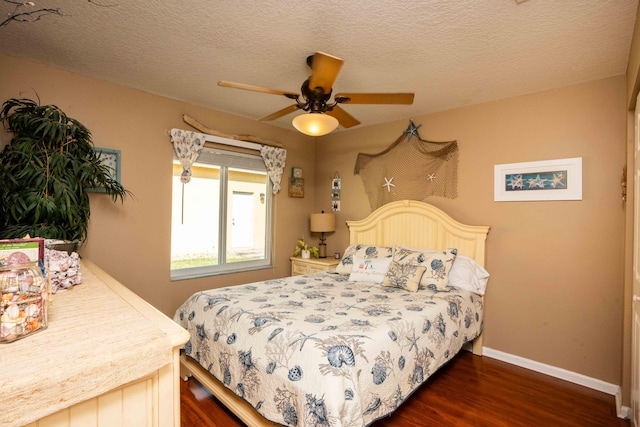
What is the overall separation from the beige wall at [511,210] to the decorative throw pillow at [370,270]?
37.3 inches

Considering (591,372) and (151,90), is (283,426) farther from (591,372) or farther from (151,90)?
(151,90)

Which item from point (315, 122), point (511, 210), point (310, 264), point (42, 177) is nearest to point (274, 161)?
point (310, 264)

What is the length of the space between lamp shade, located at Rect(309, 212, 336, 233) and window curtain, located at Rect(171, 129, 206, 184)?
1.66 meters

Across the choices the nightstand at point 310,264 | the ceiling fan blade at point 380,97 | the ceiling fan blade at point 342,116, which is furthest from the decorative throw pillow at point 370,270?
the ceiling fan blade at point 380,97

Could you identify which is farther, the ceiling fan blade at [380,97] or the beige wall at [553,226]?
the beige wall at [553,226]

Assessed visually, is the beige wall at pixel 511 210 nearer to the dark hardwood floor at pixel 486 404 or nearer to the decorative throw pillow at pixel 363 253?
the dark hardwood floor at pixel 486 404

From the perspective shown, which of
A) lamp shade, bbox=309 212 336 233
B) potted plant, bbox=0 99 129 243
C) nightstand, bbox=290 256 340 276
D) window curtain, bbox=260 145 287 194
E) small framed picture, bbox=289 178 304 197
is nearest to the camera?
potted plant, bbox=0 99 129 243

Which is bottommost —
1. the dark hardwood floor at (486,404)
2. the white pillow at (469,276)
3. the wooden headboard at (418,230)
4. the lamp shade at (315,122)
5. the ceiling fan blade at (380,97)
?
the dark hardwood floor at (486,404)

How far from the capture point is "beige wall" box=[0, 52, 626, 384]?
8.10 ft

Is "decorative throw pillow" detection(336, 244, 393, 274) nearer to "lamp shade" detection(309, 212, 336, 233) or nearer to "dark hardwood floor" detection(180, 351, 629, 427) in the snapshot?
"lamp shade" detection(309, 212, 336, 233)

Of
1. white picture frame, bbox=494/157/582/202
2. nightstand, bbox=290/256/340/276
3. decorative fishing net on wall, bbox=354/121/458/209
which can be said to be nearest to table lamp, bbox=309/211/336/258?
nightstand, bbox=290/256/340/276

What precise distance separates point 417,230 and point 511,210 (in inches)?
36.1

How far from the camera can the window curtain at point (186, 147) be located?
10.5 ft

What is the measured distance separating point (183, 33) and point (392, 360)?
2412 millimetres
